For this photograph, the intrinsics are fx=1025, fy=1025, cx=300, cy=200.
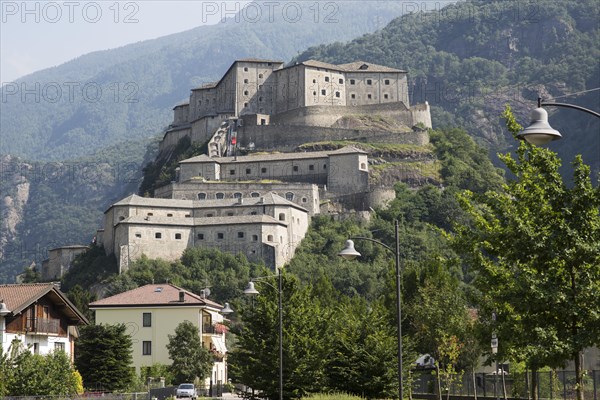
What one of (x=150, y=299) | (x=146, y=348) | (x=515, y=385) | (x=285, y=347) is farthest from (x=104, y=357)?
(x=515, y=385)

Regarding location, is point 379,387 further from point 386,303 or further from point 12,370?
point 386,303

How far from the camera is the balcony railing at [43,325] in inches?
1980

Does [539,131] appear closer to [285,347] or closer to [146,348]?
[285,347]

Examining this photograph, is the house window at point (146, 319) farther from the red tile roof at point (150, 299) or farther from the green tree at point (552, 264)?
the green tree at point (552, 264)

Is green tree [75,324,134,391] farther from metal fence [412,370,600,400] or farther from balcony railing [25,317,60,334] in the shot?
metal fence [412,370,600,400]

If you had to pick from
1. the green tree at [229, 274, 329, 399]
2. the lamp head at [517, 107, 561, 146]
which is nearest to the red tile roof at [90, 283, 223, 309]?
the green tree at [229, 274, 329, 399]

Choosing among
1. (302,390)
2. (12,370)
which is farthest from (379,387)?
(12,370)

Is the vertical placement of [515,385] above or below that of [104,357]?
below

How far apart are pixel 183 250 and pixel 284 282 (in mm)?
75475

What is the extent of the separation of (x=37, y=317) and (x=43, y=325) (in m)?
0.75

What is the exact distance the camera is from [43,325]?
169ft

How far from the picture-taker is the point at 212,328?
76.3 meters

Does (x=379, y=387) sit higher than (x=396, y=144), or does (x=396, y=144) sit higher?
(x=396, y=144)

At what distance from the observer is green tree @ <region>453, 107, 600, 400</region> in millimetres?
22406
